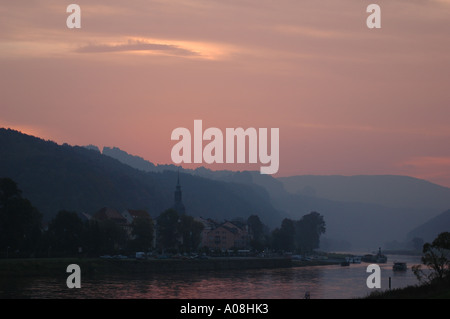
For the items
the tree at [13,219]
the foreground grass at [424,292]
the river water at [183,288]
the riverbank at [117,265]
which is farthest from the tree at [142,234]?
the foreground grass at [424,292]

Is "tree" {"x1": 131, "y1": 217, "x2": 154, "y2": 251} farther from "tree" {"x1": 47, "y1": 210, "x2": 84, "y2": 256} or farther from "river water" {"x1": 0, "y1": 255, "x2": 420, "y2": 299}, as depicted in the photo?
"river water" {"x1": 0, "y1": 255, "x2": 420, "y2": 299}

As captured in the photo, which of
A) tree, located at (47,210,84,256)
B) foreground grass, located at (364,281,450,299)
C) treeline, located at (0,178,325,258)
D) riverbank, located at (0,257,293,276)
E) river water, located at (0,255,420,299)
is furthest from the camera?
tree, located at (47,210,84,256)

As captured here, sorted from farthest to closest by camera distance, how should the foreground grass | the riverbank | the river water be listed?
the riverbank, the river water, the foreground grass

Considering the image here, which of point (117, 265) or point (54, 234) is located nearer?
point (117, 265)

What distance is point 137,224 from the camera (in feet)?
535

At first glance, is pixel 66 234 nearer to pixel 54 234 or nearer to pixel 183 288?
pixel 54 234

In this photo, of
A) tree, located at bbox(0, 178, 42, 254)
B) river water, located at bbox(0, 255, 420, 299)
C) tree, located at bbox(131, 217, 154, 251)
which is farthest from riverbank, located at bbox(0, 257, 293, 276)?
tree, located at bbox(131, 217, 154, 251)

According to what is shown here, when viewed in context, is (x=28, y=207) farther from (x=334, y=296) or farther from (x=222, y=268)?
(x=334, y=296)

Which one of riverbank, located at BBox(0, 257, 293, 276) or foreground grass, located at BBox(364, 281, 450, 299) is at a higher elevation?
foreground grass, located at BBox(364, 281, 450, 299)

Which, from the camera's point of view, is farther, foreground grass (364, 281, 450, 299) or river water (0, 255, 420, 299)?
river water (0, 255, 420, 299)

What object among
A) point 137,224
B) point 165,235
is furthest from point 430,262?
point 165,235

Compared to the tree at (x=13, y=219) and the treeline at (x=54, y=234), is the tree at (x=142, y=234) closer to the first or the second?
the treeline at (x=54, y=234)

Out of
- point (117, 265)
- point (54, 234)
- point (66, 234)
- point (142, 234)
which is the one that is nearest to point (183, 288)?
point (117, 265)
